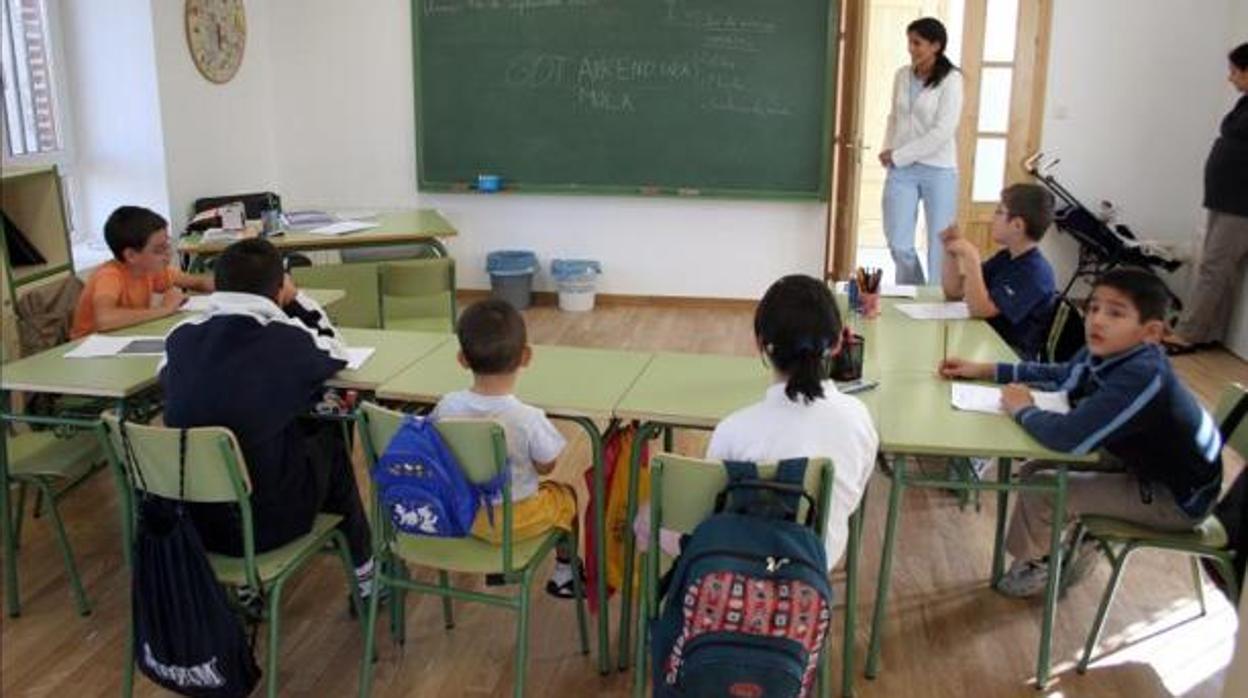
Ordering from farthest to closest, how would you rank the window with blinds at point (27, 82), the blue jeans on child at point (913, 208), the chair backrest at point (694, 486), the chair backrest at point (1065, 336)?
the blue jeans on child at point (913, 208) < the window with blinds at point (27, 82) < the chair backrest at point (1065, 336) < the chair backrest at point (694, 486)

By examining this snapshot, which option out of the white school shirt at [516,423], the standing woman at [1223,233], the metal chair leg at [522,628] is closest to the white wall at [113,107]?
the white school shirt at [516,423]

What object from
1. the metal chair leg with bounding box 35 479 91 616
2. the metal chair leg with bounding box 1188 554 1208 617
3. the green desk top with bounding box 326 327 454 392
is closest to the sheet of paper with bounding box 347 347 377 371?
the green desk top with bounding box 326 327 454 392

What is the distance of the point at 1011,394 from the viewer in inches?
105

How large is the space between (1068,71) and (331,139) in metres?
4.43

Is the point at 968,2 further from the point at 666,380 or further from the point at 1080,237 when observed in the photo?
the point at 666,380

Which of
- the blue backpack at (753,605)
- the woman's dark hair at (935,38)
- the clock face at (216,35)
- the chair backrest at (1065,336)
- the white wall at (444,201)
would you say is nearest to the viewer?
the blue backpack at (753,605)

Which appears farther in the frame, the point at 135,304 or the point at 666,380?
the point at 135,304

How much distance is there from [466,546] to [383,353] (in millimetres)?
841

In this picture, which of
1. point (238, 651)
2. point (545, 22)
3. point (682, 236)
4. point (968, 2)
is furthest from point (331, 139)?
point (238, 651)

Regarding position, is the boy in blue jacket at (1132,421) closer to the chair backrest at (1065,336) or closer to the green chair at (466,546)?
the chair backrest at (1065,336)

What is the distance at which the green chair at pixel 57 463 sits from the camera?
117 inches

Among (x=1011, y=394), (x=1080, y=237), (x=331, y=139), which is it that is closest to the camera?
(x=1011, y=394)

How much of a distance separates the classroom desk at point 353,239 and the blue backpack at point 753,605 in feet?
10.8

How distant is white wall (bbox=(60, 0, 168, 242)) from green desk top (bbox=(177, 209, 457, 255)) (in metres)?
0.75
